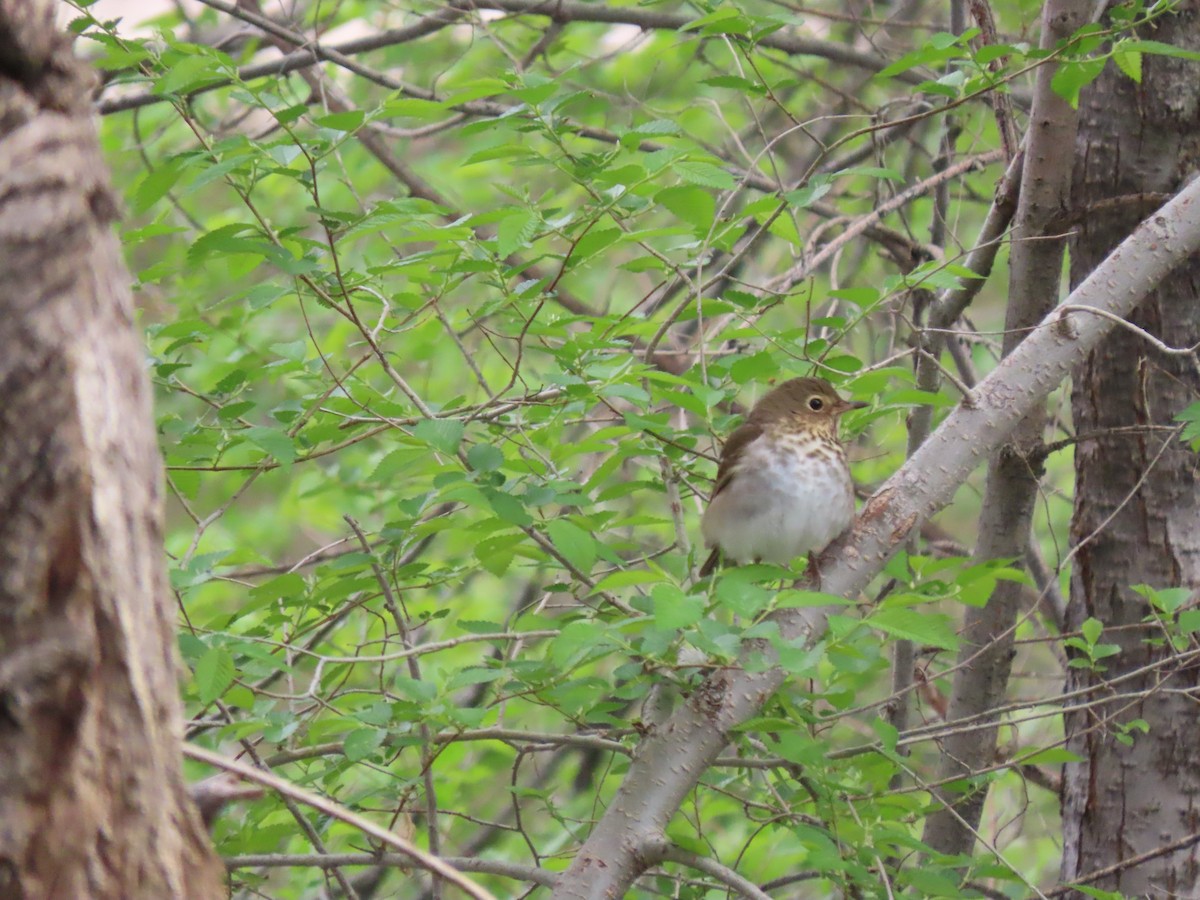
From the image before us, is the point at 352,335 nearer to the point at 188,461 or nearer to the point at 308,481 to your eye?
the point at 308,481

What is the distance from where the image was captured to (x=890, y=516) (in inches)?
111

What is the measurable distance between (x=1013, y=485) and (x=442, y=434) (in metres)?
2.12

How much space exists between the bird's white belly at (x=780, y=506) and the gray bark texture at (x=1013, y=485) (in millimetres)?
488

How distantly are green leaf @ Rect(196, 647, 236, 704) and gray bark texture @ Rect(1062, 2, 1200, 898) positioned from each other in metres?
2.53

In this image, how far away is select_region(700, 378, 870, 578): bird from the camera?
383 centimetres

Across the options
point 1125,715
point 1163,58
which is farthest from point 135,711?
point 1163,58

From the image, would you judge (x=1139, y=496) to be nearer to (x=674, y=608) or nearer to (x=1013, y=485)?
(x=1013, y=485)

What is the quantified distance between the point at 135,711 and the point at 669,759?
4.73ft

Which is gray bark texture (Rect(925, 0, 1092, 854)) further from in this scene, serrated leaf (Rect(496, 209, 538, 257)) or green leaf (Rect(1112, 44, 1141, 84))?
serrated leaf (Rect(496, 209, 538, 257))

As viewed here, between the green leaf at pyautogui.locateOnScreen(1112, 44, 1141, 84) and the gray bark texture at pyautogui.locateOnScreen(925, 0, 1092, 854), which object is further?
the gray bark texture at pyautogui.locateOnScreen(925, 0, 1092, 854)

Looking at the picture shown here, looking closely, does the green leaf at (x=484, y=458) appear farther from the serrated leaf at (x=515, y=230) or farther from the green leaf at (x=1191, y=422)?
the green leaf at (x=1191, y=422)

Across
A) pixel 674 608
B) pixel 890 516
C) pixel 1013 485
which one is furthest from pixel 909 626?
pixel 1013 485

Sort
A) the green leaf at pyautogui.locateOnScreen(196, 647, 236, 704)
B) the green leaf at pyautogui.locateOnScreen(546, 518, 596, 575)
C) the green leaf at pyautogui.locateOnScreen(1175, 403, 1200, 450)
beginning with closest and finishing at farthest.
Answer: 1. the green leaf at pyautogui.locateOnScreen(196, 647, 236, 704)
2. the green leaf at pyautogui.locateOnScreen(546, 518, 596, 575)
3. the green leaf at pyautogui.locateOnScreen(1175, 403, 1200, 450)

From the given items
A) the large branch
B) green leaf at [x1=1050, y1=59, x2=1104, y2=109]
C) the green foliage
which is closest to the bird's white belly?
the green foliage
